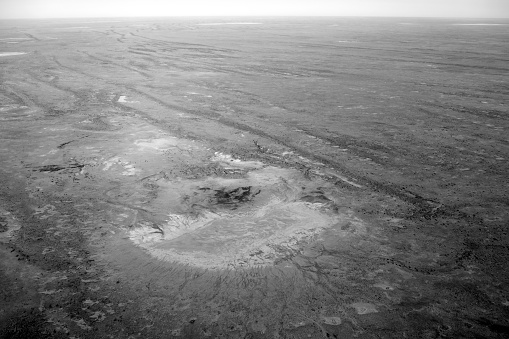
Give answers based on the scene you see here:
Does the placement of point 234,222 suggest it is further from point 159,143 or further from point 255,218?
point 159,143

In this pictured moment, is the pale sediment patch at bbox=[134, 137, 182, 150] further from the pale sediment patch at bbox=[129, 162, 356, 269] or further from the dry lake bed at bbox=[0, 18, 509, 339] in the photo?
the pale sediment patch at bbox=[129, 162, 356, 269]

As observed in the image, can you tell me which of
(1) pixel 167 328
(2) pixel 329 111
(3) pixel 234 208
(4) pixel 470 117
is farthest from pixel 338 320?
(4) pixel 470 117

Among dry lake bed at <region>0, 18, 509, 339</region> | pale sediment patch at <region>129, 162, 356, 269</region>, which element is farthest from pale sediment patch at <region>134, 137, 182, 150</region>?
pale sediment patch at <region>129, 162, 356, 269</region>

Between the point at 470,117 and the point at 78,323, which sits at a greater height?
the point at 470,117

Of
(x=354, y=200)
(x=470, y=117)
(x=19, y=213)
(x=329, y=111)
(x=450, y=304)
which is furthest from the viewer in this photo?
(x=329, y=111)

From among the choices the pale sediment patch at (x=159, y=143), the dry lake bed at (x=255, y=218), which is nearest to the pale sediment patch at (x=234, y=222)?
the dry lake bed at (x=255, y=218)

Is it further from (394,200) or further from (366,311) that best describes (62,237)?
(394,200)

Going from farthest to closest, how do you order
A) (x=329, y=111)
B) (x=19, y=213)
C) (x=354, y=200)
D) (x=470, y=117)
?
(x=329, y=111)
(x=470, y=117)
(x=354, y=200)
(x=19, y=213)

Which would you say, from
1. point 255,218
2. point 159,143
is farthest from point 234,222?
point 159,143
